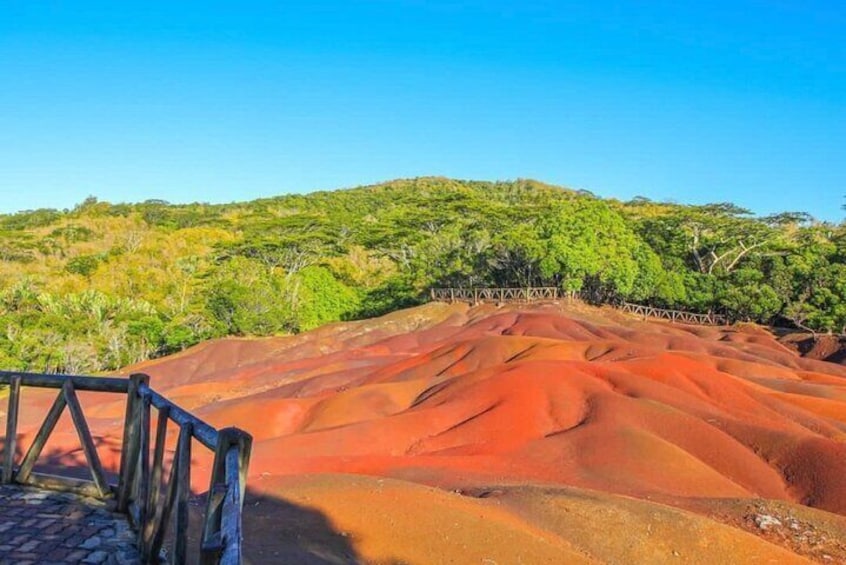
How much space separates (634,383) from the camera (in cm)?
2164

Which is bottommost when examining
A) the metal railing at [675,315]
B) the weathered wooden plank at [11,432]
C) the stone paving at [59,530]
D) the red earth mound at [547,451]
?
the metal railing at [675,315]

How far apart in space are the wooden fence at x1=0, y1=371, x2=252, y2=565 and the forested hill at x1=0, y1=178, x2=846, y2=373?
122 ft

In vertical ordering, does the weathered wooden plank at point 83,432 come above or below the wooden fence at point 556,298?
above

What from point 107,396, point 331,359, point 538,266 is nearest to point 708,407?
point 331,359

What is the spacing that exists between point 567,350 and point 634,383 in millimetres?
8047

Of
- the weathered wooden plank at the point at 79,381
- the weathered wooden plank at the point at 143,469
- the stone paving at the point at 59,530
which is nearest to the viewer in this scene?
the stone paving at the point at 59,530

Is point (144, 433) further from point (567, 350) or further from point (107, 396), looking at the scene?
point (107, 396)

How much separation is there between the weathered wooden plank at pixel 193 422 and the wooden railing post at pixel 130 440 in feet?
0.66

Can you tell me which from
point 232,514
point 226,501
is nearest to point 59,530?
point 226,501

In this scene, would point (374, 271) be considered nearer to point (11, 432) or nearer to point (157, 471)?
point (11, 432)

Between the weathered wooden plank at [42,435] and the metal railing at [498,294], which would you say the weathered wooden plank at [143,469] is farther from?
the metal railing at [498,294]

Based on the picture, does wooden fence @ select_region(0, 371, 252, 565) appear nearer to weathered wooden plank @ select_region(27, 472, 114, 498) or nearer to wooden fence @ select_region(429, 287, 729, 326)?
weathered wooden plank @ select_region(27, 472, 114, 498)

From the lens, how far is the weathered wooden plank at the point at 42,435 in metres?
6.63

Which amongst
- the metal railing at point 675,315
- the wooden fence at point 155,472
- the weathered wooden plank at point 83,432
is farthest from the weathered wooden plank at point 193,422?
the metal railing at point 675,315
